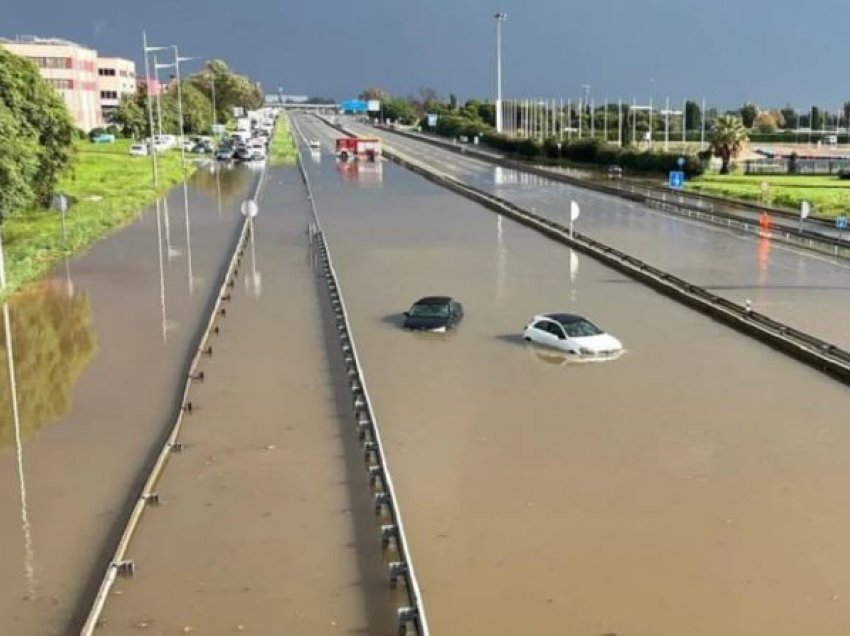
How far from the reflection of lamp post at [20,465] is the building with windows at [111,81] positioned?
13019cm

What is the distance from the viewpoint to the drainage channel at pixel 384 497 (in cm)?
1014

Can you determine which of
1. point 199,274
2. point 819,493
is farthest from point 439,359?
point 199,274

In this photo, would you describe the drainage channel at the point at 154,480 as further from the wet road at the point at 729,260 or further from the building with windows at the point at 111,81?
the building with windows at the point at 111,81

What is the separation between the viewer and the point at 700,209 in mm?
47688

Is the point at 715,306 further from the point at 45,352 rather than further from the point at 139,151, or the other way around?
the point at 139,151

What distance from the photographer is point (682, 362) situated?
2041 centimetres

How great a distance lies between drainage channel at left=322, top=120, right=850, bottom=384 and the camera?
20092 mm

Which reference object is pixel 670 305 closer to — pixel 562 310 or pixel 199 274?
pixel 562 310

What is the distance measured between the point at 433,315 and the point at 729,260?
14132 mm

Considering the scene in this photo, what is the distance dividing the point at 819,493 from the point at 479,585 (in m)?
5.20

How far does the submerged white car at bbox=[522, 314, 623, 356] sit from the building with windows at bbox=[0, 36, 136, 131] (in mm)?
92111

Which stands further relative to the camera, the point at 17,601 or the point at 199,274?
the point at 199,274

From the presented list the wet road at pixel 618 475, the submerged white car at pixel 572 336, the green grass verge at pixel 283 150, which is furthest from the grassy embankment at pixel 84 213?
the submerged white car at pixel 572 336

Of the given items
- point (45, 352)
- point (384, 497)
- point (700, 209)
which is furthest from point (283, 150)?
point (384, 497)
